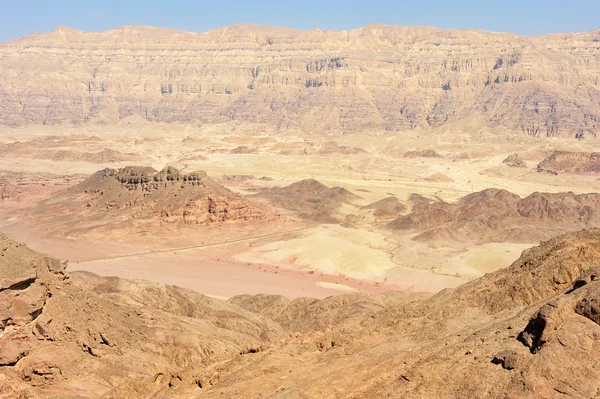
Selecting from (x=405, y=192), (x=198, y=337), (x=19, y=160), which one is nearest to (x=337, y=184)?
(x=405, y=192)

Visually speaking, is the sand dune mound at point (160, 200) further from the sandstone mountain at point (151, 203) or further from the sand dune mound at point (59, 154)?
the sand dune mound at point (59, 154)

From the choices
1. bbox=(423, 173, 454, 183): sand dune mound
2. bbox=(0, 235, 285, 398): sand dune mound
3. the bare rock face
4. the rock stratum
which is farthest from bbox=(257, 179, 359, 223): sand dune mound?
the bare rock face

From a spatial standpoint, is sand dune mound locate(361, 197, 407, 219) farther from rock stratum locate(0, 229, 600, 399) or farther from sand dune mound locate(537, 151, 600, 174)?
sand dune mound locate(537, 151, 600, 174)

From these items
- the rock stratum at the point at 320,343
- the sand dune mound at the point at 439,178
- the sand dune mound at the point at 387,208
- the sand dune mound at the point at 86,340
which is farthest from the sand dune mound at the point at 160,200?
the sand dune mound at the point at 439,178

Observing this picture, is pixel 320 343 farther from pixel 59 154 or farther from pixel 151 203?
pixel 59 154

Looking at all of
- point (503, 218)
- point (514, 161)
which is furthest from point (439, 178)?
point (503, 218)
